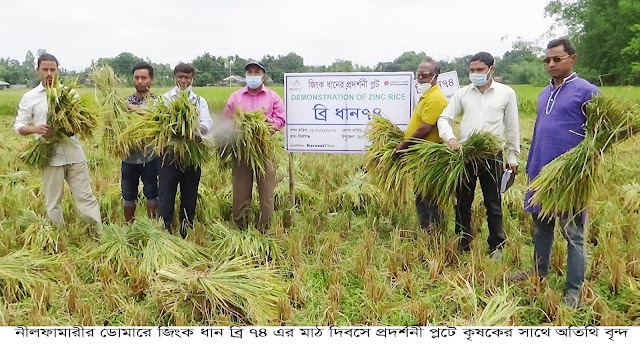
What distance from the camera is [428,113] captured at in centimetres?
380

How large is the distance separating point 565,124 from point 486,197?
1.00m

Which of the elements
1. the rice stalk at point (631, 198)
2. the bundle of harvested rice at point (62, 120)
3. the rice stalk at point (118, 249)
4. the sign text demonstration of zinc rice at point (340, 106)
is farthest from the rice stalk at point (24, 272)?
the rice stalk at point (631, 198)

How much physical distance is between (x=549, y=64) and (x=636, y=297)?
1443mm

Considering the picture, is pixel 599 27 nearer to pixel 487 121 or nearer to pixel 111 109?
pixel 487 121

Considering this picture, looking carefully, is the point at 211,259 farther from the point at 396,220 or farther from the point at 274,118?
the point at 396,220

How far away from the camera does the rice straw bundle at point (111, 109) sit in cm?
411

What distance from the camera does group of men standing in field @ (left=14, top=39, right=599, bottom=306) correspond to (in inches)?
118

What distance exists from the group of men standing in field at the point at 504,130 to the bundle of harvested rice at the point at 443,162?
0.22 ft

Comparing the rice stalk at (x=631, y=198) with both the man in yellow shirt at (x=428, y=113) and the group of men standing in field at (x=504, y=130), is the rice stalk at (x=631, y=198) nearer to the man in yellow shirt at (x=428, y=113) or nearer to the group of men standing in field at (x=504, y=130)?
the group of men standing in field at (x=504, y=130)

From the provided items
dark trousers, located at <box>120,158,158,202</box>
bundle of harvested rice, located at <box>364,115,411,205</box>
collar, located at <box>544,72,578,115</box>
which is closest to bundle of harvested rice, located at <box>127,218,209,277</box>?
dark trousers, located at <box>120,158,158,202</box>

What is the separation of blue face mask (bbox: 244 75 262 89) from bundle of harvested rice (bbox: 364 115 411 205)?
100 centimetres

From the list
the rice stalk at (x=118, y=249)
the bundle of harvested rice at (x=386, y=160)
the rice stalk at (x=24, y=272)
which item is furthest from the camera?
the bundle of harvested rice at (x=386, y=160)

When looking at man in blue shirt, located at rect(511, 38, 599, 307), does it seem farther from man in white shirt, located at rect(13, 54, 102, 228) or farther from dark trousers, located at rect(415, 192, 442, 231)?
man in white shirt, located at rect(13, 54, 102, 228)

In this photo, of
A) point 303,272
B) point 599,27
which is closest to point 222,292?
point 303,272
